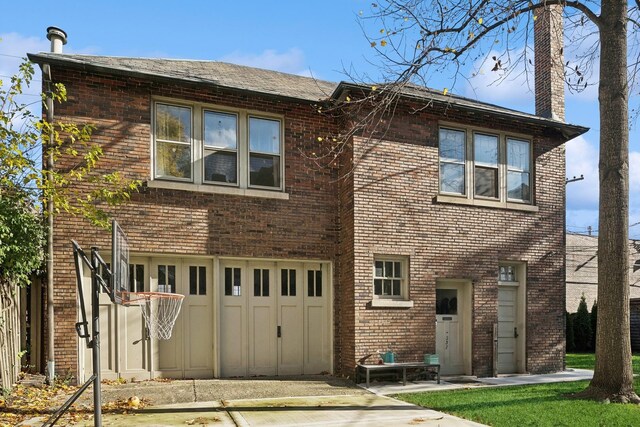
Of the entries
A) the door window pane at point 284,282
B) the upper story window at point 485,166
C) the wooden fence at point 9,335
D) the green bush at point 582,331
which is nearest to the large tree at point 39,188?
the wooden fence at point 9,335

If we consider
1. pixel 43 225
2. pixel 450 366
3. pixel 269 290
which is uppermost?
pixel 43 225

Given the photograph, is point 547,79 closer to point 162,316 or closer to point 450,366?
point 450,366

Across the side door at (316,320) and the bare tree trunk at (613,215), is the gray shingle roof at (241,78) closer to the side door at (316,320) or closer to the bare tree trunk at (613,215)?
the bare tree trunk at (613,215)

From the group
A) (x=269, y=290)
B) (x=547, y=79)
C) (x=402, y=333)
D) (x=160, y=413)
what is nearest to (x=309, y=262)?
(x=269, y=290)

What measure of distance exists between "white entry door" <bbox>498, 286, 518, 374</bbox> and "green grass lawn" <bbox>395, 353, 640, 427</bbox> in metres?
2.28

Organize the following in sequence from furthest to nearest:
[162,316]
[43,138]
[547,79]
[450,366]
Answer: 1. [547,79]
2. [450,366]
3. [162,316]
4. [43,138]

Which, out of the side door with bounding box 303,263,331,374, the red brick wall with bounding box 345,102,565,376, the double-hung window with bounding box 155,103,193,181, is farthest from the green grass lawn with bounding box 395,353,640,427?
the double-hung window with bounding box 155,103,193,181

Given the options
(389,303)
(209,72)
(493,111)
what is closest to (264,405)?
(389,303)

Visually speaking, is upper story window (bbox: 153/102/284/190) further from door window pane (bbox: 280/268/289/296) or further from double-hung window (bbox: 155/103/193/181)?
door window pane (bbox: 280/268/289/296)

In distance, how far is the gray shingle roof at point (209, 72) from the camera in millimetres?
10211

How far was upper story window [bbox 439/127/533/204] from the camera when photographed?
12.8 meters

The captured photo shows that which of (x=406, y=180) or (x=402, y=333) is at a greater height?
(x=406, y=180)

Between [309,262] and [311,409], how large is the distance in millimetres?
3980

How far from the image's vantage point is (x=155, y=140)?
35.7 ft
